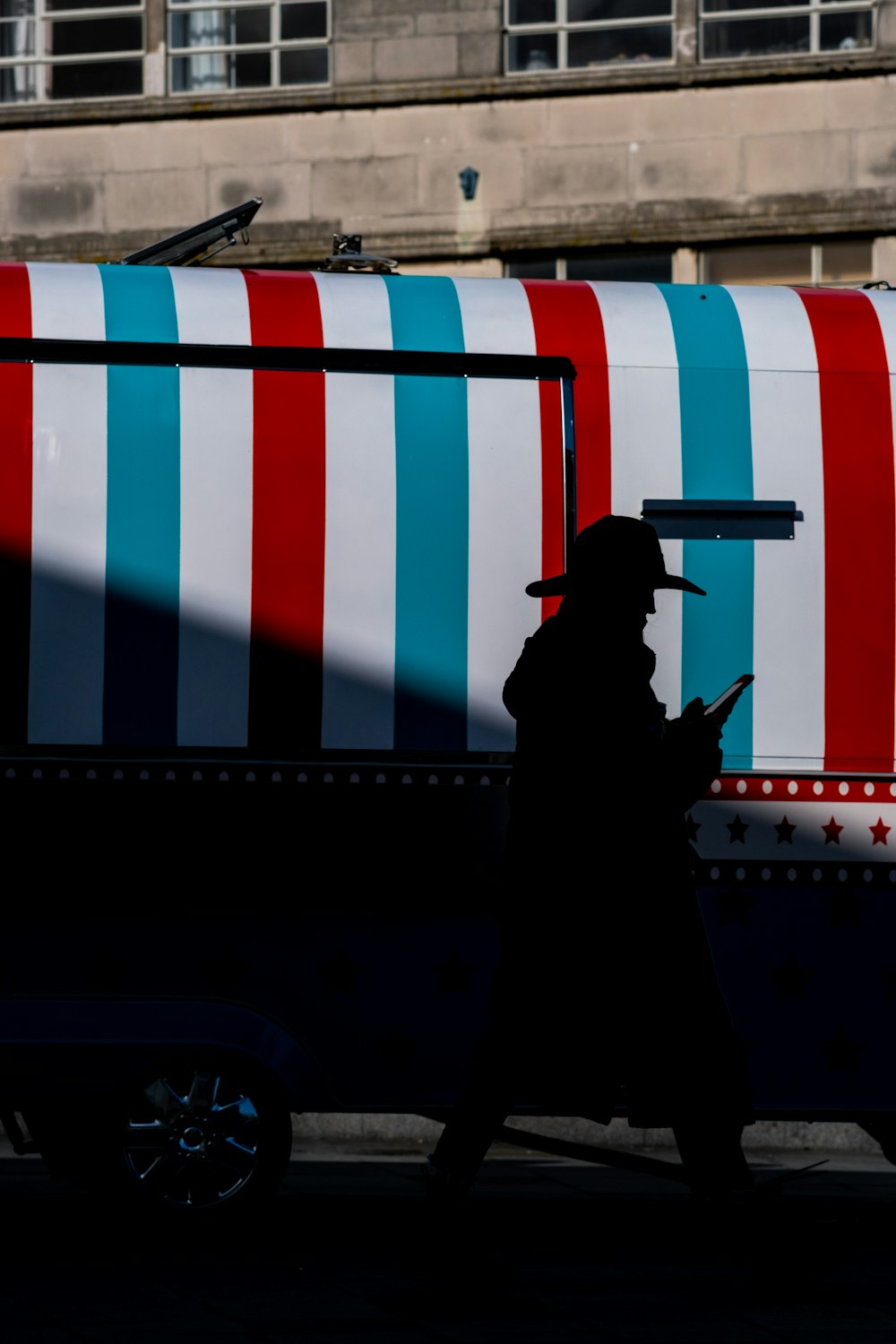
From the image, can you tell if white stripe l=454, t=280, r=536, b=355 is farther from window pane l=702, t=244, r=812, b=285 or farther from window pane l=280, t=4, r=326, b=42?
window pane l=280, t=4, r=326, b=42

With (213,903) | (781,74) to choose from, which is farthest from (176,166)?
(213,903)

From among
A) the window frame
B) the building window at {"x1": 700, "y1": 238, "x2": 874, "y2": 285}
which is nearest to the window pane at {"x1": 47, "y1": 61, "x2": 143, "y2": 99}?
the window frame

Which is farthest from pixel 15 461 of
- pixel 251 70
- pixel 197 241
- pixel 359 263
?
pixel 251 70

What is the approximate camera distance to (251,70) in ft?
42.4

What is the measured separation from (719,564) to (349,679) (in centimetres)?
118

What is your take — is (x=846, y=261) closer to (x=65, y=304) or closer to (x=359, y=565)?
(x=359, y=565)

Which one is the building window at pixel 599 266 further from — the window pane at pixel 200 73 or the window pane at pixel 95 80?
the window pane at pixel 95 80

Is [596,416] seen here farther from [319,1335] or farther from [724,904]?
[319,1335]

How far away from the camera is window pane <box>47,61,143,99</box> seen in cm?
1302

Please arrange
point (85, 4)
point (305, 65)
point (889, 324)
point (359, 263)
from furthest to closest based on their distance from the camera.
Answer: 1. point (85, 4)
2. point (305, 65)
3. point (359, 263)
4. point (889, 324)

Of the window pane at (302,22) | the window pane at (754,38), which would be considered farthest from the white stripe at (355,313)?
the window pane at (302,22)

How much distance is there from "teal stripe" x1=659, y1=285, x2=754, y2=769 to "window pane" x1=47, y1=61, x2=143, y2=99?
7.42 meters

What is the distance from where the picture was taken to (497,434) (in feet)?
21.3

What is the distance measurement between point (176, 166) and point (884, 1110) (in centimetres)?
802
